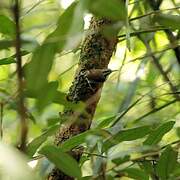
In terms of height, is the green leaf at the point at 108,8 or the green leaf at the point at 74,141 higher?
the green leaf at the point at 108,8

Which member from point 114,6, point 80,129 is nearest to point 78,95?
point 80,129

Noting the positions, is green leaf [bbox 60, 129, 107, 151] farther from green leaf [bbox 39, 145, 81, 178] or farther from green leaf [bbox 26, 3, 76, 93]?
green leaf [bbox 26, 3, 76, 93]

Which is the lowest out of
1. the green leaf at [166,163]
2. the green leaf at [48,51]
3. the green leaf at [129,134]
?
the green leaf at [166,163]

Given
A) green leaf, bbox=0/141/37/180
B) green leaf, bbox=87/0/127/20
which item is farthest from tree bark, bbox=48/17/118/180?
green leaf, bbox=0/141/37/180

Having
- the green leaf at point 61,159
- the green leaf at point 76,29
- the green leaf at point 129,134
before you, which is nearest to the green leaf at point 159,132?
the green leaf at point 129,134

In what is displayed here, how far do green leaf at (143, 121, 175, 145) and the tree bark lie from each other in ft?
0.29

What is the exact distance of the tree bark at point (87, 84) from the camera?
690 millimetres

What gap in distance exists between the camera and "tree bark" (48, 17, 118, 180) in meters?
0.69

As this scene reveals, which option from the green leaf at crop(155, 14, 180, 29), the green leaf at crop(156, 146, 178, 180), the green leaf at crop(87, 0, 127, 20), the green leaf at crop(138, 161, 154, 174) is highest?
the green leaf at crop(87, 0, 127, 20)

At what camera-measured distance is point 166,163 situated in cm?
63

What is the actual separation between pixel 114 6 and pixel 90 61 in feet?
0.96

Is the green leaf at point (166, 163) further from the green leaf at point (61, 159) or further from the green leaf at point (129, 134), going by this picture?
the green leaf at point (61, 159)

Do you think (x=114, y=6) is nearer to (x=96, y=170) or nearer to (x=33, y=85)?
(x=33, y=85)

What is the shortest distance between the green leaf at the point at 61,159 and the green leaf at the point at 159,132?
0.52ft
